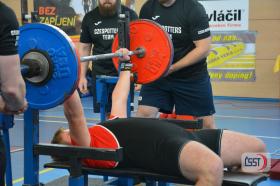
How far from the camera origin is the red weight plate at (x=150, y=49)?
2.96 metres

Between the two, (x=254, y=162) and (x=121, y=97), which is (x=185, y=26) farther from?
(x=254, y=162)

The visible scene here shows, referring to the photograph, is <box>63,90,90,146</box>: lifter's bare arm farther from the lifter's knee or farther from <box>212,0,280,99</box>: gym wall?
<box>212,0,280,99</box>: gym wall

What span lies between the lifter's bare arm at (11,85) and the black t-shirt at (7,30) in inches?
1.0

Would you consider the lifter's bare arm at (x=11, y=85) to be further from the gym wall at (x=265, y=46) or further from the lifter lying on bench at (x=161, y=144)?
the gym wall at (x=265, y=46)

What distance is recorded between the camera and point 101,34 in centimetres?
352

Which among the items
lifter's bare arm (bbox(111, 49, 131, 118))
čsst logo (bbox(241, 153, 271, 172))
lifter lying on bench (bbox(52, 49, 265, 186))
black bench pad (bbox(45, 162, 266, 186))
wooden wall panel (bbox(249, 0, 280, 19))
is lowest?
black bench pad (bbox(45, 162, 266, 186))

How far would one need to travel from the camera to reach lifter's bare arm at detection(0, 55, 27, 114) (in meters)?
1.40

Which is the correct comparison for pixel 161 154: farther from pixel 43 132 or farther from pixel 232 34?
pixel 232 34

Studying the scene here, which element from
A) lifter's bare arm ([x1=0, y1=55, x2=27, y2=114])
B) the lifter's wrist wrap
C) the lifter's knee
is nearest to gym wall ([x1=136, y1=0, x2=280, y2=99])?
the lifter's wrist wrap

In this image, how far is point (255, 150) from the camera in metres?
2.25

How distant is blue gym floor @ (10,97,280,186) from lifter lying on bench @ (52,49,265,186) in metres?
1.21

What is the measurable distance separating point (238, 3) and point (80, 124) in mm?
5605

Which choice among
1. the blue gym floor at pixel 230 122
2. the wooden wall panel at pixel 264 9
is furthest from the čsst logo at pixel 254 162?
the wooden wall panel at pixel 264 9

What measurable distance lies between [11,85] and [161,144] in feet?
2.64
